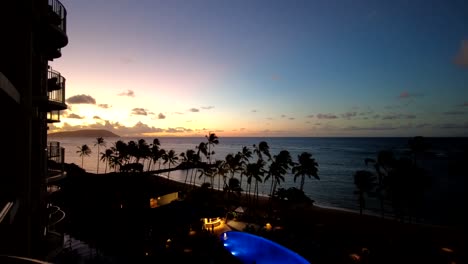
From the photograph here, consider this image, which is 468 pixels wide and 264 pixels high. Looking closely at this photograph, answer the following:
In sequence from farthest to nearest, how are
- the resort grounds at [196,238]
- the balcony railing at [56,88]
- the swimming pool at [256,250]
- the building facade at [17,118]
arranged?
the swimming pool at [256,250] → the resort grounds at [196,238] → the balcony railing at [56,88] → the building facade at [17,118]

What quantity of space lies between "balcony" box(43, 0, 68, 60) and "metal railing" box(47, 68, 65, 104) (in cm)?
115

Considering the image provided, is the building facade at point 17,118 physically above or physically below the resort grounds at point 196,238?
above

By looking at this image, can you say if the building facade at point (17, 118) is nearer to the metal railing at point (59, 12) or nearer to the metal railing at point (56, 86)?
the metal railing at point (59, 12)

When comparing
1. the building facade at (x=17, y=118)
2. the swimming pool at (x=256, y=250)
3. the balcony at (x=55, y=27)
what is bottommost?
the swimming pool at (x=256, y=250)

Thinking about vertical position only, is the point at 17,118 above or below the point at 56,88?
below

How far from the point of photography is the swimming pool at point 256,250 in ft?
65.1

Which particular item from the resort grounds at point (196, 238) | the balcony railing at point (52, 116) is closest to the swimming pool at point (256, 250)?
the resort grounds at point (196, 238)

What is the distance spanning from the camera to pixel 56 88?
11938 millimetres

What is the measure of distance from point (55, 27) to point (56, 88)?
290 centimetres

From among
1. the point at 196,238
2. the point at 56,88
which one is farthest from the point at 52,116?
the point at 196,238

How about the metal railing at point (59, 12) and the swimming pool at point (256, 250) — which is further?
the swimming pool at point (256, 250)

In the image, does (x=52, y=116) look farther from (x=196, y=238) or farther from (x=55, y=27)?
(x=196, y=238)

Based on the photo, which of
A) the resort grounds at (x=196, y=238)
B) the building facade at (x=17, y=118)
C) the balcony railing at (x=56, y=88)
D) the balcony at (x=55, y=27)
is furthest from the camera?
the resort grounds at (x=196, y=238)

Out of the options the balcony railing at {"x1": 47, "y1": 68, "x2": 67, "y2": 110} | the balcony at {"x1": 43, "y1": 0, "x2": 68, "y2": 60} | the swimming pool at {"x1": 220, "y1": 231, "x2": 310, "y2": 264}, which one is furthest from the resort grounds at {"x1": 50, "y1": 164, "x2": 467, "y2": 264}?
the balcony at {"x1": 43, "y1": 0, "x2": 68, "y2": 60}
